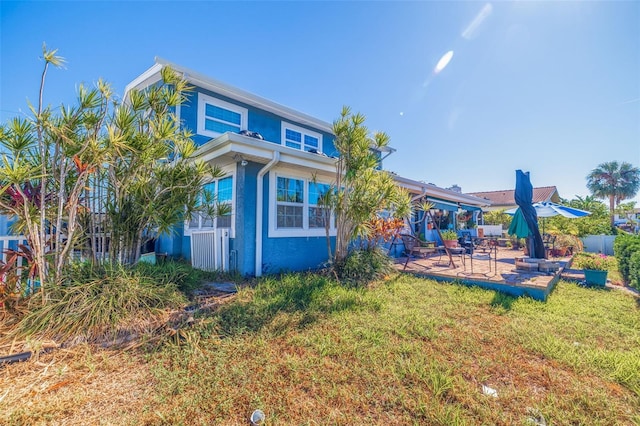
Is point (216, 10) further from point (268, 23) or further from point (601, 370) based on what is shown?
point (601, 370)

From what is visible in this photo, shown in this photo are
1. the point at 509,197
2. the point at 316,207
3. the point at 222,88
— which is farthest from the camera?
the point at 509,197

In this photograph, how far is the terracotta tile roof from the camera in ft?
94.3

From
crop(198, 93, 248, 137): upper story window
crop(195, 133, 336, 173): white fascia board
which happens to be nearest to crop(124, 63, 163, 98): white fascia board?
crop(198, 93, 248, 137): upper story window

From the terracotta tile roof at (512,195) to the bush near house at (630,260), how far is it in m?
16.8

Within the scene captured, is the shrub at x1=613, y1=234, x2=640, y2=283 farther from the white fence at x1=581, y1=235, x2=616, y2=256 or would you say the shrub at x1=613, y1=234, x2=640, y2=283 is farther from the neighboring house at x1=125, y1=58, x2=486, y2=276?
the white fence at x1=581, y1=235, x2=616, y2=256

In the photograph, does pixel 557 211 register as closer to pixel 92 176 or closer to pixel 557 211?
pixel 557 211

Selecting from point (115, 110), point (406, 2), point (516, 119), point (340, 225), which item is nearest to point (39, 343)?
point (115, 110)

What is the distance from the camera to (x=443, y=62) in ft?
32.1

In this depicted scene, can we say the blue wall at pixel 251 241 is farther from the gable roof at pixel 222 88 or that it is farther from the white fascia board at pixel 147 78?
the white fascia board at pixel 147 78

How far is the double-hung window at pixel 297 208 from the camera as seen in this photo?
7922mm

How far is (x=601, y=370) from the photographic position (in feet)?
10.5

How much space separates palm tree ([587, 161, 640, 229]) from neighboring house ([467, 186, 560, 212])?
11.4 feet

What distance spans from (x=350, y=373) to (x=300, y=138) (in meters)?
11.2

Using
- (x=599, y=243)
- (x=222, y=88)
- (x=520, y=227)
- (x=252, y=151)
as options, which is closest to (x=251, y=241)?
(x=252, y=151)
